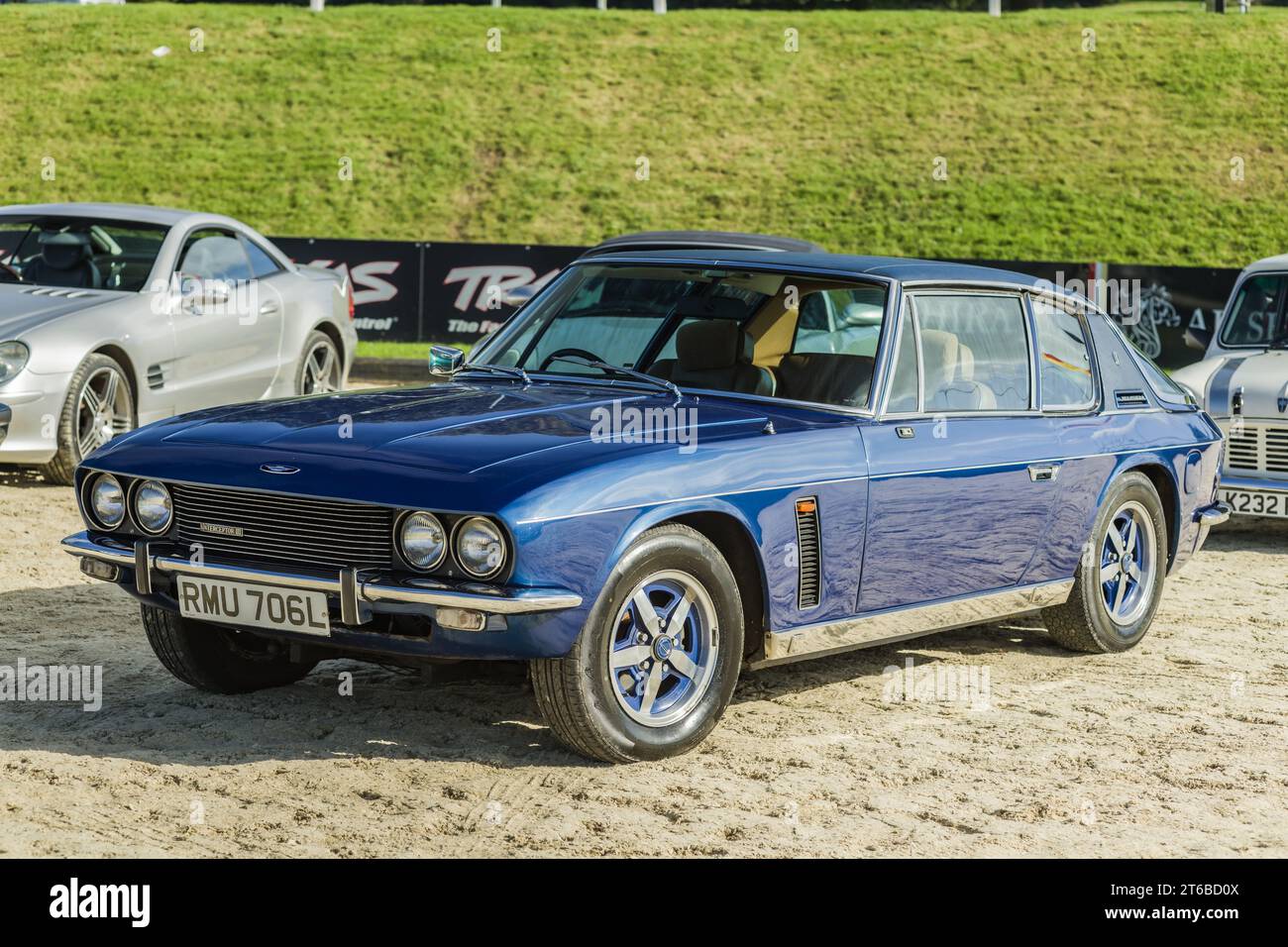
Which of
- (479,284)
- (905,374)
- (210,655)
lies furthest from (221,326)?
(479,284)

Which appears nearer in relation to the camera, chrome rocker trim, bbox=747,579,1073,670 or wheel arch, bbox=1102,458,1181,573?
chrome rocker trim, bbox=747,579,1073,670

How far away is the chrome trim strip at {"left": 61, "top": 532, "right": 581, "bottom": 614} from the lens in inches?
191

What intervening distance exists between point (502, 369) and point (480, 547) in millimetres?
1711

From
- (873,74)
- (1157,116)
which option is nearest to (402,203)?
(873,74)

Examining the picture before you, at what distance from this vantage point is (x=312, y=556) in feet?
17.0

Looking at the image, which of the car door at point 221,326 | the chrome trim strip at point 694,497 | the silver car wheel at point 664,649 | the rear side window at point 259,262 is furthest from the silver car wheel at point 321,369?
the silver car wheel at point 664,649

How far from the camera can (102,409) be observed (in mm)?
10812

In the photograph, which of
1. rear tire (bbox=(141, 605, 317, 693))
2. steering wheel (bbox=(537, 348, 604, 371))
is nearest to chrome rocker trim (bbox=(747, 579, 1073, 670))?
steering wheel (bbox=(537, 348, 604, 371))

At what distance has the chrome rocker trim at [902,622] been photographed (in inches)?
224

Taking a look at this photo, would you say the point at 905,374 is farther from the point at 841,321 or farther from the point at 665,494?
the point at 665,494

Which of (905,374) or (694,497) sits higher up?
(905,374)

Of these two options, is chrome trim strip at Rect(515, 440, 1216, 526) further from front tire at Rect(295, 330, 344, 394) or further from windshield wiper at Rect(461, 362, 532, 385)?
front tire at Rect(295, 330, 344, 394)
